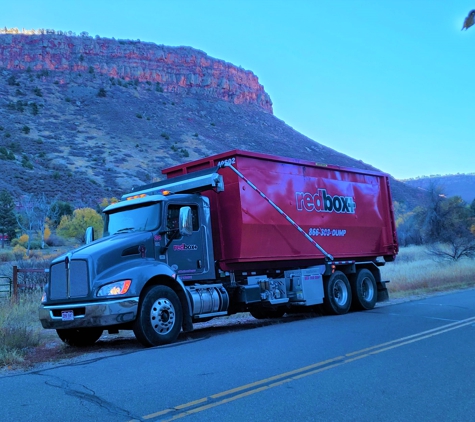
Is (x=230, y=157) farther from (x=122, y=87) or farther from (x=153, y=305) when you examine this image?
(x=122, y=87)

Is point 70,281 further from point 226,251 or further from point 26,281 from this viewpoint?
point 26,281

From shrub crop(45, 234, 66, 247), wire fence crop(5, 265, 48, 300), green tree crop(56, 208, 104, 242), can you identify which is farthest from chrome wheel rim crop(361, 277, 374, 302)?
shrub crop(45, 234, 66, 247)

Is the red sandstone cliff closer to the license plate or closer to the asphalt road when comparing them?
the license plate

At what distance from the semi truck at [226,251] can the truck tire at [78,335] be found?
2 centimetres

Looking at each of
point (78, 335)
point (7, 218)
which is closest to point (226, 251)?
point (78, 335)

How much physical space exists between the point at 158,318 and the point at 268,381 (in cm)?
339

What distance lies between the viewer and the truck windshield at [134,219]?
10.2 metres

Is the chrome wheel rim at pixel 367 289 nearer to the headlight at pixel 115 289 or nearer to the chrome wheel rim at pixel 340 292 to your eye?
the chrome wheel rim at pixel 340 292

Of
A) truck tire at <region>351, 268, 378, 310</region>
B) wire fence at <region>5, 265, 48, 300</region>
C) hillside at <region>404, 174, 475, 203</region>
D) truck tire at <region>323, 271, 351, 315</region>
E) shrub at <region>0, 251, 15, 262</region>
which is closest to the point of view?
truck tire at <region>323, 271, 351, 315</region>

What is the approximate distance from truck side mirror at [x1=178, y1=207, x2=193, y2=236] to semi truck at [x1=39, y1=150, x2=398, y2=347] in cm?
4

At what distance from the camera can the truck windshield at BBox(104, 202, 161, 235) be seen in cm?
1020

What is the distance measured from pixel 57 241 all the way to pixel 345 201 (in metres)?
25.5

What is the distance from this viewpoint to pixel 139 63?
107 m

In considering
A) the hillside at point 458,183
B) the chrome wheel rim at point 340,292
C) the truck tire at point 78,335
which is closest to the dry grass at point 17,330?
the truck tire at point 78,335
